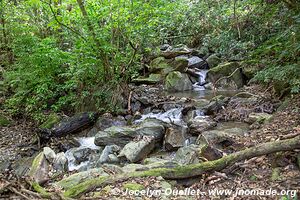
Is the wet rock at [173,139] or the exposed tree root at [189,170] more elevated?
the exposed tree root at [189,170]

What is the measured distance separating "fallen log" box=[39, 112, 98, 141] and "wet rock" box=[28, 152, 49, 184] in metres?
1.99

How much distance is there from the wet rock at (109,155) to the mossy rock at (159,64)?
7.06 metres

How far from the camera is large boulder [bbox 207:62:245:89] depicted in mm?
10602

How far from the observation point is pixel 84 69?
813 cm

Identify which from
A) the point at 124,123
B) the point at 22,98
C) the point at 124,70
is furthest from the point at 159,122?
the point at 22,98

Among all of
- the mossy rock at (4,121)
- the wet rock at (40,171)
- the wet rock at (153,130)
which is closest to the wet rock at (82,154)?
the wet rock at (40,171)

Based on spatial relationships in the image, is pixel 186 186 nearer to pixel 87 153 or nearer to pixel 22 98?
pixel 87 153

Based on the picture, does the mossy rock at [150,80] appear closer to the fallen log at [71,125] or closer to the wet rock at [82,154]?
the fallen log at [71,125]

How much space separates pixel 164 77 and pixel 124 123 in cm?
461

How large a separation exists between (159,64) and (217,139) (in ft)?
26.0

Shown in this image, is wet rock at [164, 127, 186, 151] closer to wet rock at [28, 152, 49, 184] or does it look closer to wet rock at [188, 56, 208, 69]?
wet rock at [28, 152, 49, 184]

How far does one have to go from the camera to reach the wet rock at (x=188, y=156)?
4578 millimetres

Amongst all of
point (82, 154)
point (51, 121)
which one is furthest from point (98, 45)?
point (82, 154)

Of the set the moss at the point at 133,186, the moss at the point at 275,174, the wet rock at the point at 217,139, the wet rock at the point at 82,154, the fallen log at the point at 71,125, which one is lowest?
the wet rock at the point at 82,154
